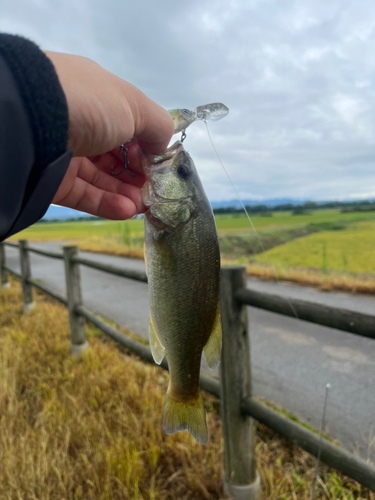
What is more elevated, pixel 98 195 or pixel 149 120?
pixel 149 120

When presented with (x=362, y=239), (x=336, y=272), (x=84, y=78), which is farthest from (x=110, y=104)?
(x=362, y=239)

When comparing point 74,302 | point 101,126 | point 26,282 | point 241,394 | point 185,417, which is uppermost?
point 101,126

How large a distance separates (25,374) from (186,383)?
10.1 ft

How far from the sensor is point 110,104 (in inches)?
35.8

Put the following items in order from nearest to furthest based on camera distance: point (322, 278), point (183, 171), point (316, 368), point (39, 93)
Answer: point (39, 93), point (183, 171), point (316, 368), point (322, 278)

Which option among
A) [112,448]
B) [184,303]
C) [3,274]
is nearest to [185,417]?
[184,303]

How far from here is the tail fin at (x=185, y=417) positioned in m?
1.03

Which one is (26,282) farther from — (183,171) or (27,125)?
(27,125)

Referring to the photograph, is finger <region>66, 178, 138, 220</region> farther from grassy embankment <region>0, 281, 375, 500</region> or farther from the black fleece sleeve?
grassy embankment <region>0, 281, 375, 500</region>

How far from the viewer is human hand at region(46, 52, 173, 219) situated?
2.81 ft

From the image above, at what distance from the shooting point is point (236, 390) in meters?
2.11

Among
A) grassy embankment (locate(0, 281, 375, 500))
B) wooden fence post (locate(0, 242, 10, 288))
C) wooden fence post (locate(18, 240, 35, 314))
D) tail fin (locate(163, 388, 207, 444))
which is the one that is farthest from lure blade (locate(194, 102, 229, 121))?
wooden fence post (locate(0, 242, 10, 288))

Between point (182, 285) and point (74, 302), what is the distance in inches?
138

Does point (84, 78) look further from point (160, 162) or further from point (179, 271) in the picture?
point (179, 271)
